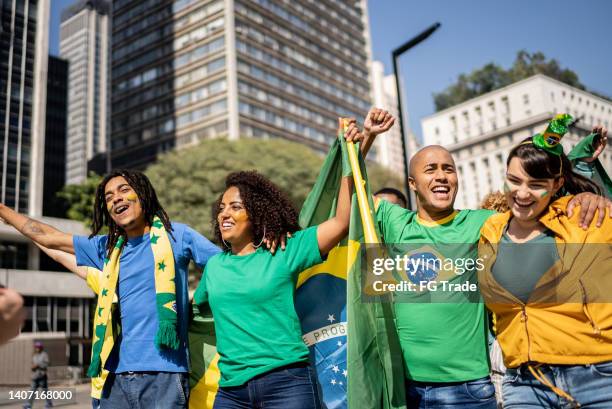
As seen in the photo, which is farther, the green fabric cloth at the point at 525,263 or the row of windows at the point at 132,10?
the row of windows at the point at 132,10

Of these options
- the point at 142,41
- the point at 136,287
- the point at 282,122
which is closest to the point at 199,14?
the point at 142,41

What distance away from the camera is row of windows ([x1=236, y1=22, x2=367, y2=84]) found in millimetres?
73650

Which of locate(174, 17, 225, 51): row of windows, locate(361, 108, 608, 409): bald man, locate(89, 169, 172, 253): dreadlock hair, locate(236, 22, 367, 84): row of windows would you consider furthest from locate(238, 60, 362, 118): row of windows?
locate(361, 108, 608, 409): bald man

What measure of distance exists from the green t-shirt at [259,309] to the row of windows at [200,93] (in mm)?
66952

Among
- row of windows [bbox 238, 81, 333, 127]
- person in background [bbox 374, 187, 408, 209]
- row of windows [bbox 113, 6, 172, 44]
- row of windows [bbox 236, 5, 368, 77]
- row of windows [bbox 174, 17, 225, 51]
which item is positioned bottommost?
person in background [bbox 374, 187, 408, 209]

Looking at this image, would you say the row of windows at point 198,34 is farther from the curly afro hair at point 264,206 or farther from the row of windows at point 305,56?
the curly afro hair at point 264,206

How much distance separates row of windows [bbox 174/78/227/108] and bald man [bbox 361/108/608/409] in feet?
219

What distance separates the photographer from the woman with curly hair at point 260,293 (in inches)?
120

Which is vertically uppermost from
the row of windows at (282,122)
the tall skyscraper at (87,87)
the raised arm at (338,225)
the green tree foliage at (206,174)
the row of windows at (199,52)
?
the tall skyscraper at (87,87)

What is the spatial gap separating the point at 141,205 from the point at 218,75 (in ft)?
222

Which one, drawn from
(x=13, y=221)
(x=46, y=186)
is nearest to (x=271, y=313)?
(x=13, y=221)

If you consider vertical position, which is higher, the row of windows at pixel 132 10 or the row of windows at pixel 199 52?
the row of windows at pixel 132 10

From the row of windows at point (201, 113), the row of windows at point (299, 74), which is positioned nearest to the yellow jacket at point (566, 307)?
the row of windows at point (201, 113)

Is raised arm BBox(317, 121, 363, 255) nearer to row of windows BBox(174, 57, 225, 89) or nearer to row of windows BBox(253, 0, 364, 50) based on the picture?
row of windows BBox(174, 57, 225, 89)
